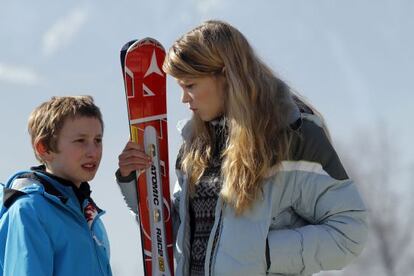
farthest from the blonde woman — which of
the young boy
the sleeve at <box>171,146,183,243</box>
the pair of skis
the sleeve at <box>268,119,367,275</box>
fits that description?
the young boy

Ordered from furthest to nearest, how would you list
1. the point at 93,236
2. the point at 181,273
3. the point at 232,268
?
the point at 93,236 < the point at 181,273 < the point at 232,268

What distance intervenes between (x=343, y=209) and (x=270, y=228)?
0.30m

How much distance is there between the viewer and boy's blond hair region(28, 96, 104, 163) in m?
4.00

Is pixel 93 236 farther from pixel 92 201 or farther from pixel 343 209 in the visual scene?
pixel 343 209

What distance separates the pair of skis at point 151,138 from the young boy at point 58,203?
206mm

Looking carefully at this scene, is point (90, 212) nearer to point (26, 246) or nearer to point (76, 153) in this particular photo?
point (76, 153)

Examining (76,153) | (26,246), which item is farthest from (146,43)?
(26,246)

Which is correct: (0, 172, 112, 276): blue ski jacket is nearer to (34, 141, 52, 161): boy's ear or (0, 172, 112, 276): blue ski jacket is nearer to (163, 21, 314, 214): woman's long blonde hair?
(34, 141, 52, 161): boy's ear

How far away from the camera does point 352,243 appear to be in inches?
139

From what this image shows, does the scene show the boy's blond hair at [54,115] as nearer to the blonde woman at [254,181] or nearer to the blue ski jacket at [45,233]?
the blue ski jacket at [45,233]

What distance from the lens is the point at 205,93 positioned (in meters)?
3.69

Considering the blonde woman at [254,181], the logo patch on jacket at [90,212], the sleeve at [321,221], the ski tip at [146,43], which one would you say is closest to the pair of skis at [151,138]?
the ski tip at [146,43]

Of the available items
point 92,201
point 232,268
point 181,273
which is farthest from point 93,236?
point 232,268

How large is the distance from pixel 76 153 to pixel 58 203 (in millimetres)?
256
